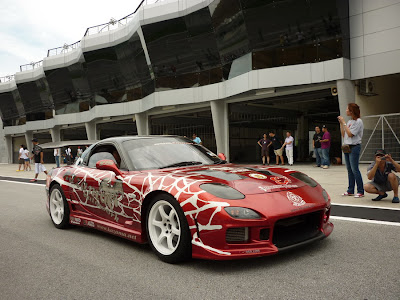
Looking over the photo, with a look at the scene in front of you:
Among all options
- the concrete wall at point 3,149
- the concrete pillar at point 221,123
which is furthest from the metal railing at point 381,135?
the concrete wall at point 3,149

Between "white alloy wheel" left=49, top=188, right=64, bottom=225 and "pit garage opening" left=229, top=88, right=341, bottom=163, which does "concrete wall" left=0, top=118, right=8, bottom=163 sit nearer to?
"pit garage opening" left=229, top=88, right=341, bottom=163

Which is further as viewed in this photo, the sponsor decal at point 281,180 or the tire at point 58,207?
the tire at point 58,207

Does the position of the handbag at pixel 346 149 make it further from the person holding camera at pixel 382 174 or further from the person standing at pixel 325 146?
the person standing at pixel 325 146

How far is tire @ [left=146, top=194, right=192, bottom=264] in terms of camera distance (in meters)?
3.36

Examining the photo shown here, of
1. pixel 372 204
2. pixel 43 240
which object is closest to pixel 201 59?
pixel 372 204

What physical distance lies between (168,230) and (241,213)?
0.86 metres

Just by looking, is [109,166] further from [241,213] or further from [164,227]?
[241,213]

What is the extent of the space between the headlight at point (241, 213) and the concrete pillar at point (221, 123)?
19.3 meters

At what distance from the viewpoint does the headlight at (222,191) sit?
3270mm

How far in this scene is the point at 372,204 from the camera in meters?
6.30

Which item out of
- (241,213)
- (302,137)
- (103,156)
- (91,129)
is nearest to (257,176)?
(241,213)

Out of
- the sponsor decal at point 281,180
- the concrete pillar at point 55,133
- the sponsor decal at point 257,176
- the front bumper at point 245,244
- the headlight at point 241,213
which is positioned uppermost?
the concrete pillar at point 55,133

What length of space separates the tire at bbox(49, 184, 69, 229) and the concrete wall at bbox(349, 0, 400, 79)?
14.7 m

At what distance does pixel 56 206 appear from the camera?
18.1 ft
